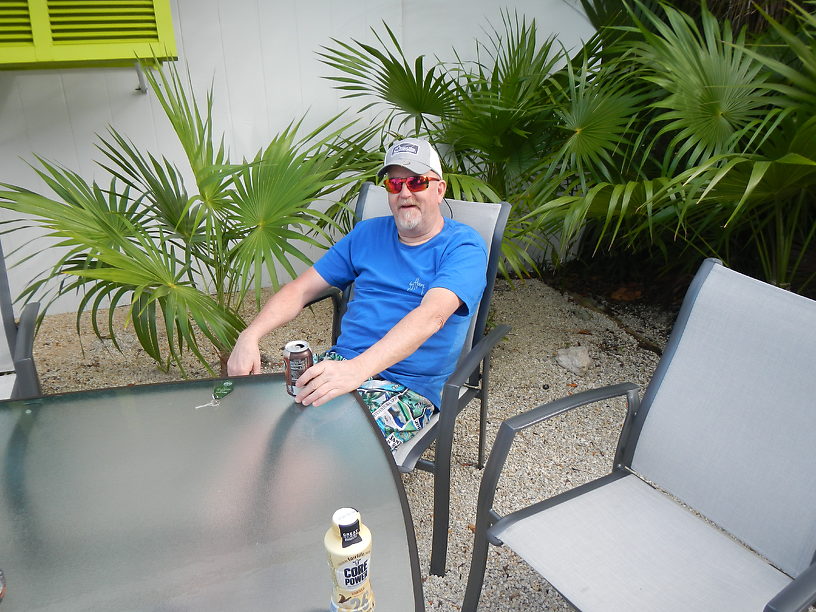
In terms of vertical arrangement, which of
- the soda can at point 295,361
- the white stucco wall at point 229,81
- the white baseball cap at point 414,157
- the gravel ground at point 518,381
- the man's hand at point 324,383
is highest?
the white stucco wall at point 229,81

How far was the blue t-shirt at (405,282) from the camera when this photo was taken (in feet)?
6.30

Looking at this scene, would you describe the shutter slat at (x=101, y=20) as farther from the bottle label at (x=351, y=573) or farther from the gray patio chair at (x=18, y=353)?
the bottle label at (x=351, y=573)

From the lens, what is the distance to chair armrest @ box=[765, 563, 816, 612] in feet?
3.31

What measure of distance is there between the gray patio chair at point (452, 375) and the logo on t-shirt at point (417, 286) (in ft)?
0.68

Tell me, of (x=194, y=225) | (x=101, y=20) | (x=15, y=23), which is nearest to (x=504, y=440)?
(x=194, y=225)

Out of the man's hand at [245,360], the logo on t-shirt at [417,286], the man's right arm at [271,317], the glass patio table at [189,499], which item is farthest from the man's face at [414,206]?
the glass patio table at [189,499]

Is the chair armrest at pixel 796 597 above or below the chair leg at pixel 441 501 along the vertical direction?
above

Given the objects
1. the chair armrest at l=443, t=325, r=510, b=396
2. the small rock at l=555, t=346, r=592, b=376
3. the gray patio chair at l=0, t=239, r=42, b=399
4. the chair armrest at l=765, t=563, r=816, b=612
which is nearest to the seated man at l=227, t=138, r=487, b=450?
the chair armrest at l=443, t=325, r=510, b=396

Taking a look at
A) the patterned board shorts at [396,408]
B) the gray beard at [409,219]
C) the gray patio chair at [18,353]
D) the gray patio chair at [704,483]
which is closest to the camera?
the gray patio chair at [704,483]

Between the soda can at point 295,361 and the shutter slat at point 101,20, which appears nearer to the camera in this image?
the soda can at point 295,361

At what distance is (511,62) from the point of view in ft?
9.25

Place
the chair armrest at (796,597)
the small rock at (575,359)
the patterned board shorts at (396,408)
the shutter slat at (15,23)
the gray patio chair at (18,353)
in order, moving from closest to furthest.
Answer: the chair armrest at (796,597)
the patterned board shorts at (396,408)
the gray patio chair at (18,353)
the shutter slat at (15,23)
the small rock at (575,359)

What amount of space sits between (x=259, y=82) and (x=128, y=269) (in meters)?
2.03

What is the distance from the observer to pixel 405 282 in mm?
2059
